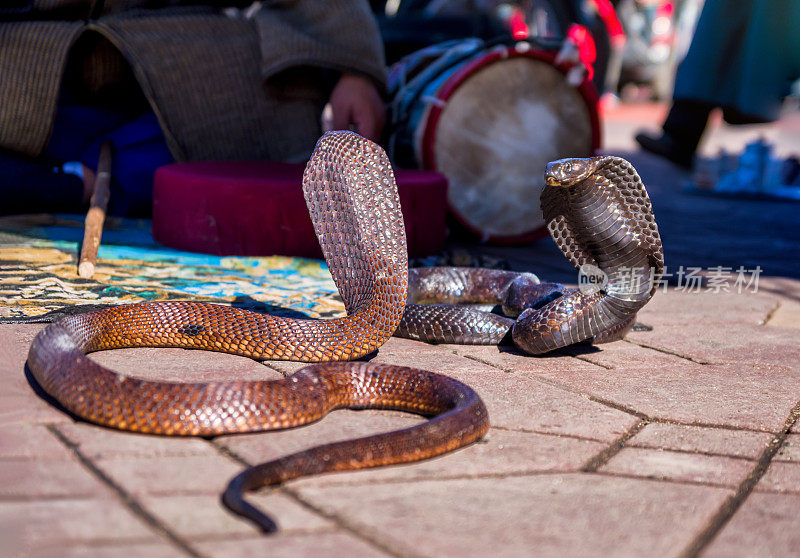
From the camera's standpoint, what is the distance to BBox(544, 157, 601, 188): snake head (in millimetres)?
2256

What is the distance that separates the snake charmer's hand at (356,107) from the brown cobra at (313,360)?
190 cm

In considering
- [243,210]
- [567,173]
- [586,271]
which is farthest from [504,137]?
[567,173]

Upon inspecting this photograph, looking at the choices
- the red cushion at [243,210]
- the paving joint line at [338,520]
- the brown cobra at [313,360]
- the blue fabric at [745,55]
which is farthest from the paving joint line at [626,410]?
the blue fabric at [745,55]

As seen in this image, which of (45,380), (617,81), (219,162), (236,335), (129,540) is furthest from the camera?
(617,81)

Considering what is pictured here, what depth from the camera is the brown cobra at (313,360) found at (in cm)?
176

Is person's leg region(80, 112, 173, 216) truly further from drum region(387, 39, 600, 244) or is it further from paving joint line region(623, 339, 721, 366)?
paving joint line region(623, 339, 721, 366)

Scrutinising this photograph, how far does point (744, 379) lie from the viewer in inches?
98.6

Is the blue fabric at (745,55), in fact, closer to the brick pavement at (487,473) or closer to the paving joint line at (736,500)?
the brick pavement at (487,473)

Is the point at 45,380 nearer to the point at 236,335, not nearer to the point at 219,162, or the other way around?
the point at 236,335

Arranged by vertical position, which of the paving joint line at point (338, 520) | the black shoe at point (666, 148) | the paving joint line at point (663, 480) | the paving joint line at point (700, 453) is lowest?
the black shoe at point (666, 148)

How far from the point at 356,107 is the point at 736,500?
2.86 m

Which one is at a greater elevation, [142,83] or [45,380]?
[142,83]

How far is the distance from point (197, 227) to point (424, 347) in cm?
135

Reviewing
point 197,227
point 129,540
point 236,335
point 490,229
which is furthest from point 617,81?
point 129,540
